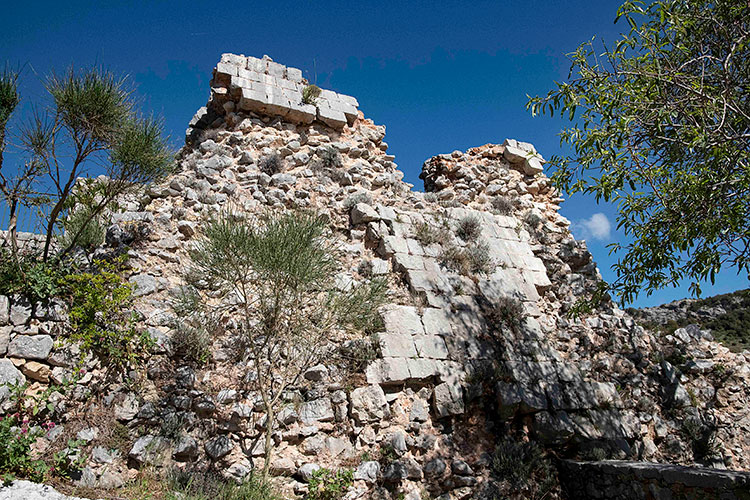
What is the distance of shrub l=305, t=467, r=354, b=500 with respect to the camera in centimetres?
459

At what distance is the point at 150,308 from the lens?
5.52 meters

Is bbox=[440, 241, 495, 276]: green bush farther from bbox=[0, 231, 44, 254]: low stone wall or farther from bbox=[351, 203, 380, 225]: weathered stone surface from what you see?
bbox=[0, 231, 44, 254]: low stone wall

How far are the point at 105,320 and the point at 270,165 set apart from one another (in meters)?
4.38

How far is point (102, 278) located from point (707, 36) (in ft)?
25.8

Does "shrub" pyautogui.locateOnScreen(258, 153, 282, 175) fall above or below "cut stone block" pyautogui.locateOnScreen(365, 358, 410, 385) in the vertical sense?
above

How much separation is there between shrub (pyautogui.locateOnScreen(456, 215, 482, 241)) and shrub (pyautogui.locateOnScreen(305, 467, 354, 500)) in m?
5.15

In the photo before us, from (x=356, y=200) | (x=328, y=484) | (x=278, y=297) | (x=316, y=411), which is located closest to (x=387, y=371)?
(x=316, y=411)

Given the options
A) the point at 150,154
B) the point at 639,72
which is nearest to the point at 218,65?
the point at 150,154

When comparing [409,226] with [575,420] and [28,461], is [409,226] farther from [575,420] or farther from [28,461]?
[28,461]

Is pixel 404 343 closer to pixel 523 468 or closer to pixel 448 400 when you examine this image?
pixel 448 400

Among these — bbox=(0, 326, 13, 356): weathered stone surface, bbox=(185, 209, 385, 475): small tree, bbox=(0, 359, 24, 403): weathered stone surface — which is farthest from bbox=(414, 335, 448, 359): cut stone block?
bbox=(0, 326, 13, 356): weathered stone surface

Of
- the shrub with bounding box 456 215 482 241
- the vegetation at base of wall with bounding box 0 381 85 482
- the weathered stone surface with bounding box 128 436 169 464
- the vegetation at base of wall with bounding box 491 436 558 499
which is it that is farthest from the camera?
the shrub with bounding box 456 215 482 241

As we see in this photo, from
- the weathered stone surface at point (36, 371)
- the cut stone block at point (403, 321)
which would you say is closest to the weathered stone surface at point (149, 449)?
the weathered stone surface at point (36, 371)

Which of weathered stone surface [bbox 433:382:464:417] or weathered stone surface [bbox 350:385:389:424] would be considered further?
weathered stone surface [bbox 433:382:464:417]
